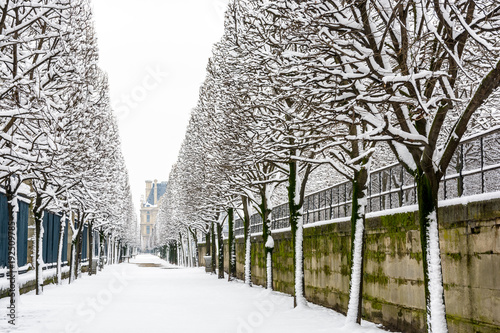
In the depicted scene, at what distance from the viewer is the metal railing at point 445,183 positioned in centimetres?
962

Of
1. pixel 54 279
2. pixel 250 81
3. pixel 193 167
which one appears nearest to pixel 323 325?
pixel 250 81

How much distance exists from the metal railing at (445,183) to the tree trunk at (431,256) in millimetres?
1210

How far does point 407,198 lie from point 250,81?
5.92 m

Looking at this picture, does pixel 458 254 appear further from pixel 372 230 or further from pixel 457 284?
pixel 372 230

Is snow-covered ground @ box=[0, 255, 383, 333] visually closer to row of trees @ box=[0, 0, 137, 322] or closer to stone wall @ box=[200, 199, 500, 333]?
stone wall @ box=[200, 199, 500, 333]

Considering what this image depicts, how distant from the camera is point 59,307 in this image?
56.6ft

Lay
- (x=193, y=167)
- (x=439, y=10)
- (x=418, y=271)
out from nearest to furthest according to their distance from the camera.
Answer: (x=439, y=10)
(x=418, y=271)
(x=193, y=167)

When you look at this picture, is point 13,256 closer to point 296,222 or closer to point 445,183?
point 296,222

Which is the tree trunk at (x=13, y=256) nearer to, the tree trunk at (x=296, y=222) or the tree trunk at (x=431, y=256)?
the tree trunk at (x=296, y=222)

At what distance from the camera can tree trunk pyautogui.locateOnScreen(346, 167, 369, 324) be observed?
509 inches

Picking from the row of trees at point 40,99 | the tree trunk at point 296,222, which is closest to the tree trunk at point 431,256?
the row of trees at point 40,99

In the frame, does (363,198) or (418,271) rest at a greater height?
→ (363,198)

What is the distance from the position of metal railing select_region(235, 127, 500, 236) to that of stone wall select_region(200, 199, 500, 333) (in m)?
0.51

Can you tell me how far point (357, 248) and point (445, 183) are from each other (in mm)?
2738
